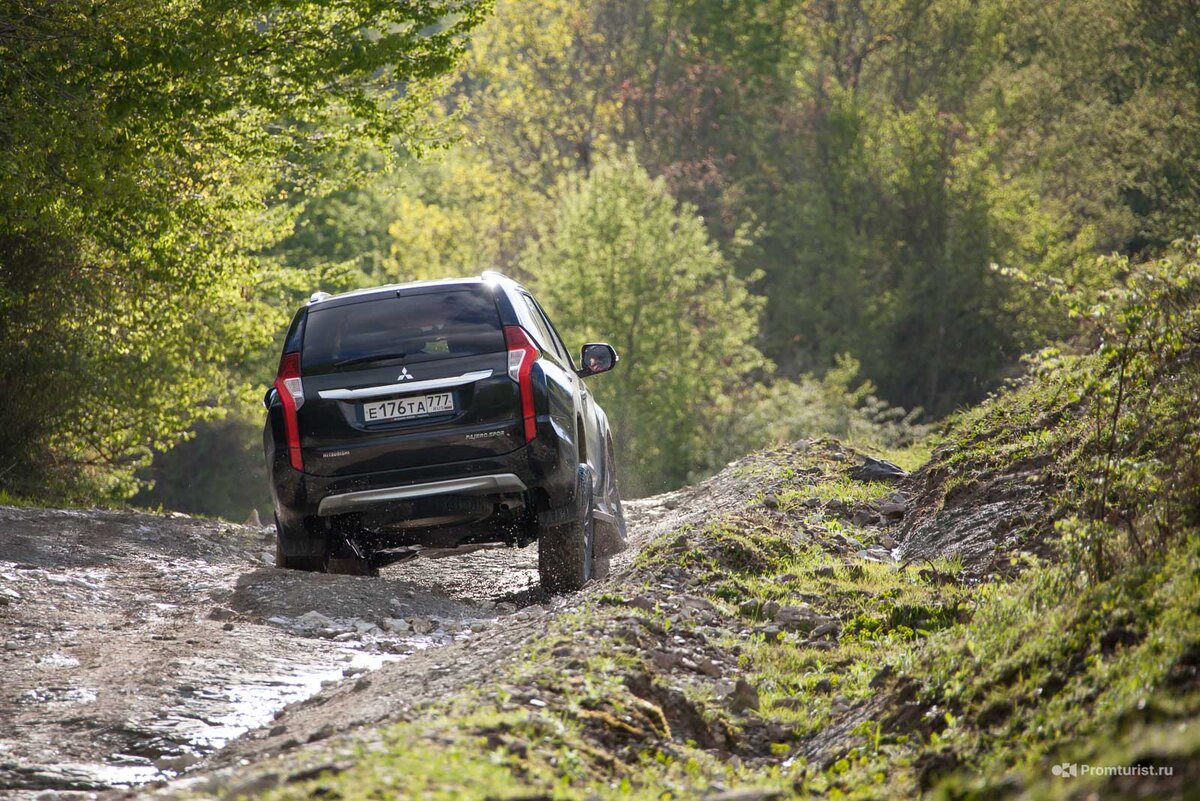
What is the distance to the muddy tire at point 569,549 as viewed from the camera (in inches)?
376

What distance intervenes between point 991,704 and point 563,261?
3904 cm

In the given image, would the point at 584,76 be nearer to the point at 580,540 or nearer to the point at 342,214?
the point at 342,214

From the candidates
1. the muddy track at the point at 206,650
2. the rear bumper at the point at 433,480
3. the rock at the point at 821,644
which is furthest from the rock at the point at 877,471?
the rock at the point at 821,644

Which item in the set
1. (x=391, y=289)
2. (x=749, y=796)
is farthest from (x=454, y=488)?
(x=749, y=796)

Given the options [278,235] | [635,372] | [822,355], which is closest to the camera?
[278,235]

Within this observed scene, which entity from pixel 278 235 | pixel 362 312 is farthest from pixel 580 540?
pixel 278 235

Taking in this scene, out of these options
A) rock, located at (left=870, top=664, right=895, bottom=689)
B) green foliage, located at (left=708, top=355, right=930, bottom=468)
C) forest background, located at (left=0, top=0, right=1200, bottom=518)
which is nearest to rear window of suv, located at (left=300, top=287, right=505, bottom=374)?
forest background, located at (left=0, top=0, right=1200, bottom=518)

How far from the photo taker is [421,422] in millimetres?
9062

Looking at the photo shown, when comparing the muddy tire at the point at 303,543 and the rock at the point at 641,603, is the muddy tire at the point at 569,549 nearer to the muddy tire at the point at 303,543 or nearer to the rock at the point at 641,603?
the muddy tire at the point at 303,543

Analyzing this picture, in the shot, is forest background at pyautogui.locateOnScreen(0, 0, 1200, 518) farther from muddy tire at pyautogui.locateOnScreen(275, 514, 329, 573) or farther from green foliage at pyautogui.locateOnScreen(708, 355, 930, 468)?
muddy tire at pyautogui.locateOnScreen(275, 514, 329, 573)

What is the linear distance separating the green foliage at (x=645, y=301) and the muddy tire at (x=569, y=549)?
31.1 m

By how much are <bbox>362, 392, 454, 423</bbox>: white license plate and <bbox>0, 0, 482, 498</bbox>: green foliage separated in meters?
6.44

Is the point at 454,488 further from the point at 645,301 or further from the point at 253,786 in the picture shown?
the point at 645,301

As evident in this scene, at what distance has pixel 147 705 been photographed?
265 inches
